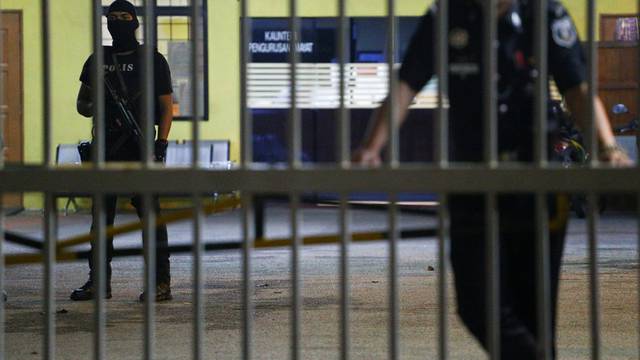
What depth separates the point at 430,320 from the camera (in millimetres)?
8703

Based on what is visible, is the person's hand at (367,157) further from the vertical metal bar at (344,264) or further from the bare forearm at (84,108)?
the bare forearm at (84,108)

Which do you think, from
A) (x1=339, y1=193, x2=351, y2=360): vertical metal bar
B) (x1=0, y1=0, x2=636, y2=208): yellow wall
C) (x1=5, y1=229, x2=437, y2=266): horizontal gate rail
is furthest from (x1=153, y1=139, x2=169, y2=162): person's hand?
(x1=0, y1=0, x2=636, y2=208): yellow wall

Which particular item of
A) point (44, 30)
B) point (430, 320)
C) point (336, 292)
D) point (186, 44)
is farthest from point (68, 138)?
point (44, 30)

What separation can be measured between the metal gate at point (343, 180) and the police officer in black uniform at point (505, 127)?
90 millimetres

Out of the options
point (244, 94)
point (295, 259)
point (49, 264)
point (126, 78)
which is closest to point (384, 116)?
point (244, 94)

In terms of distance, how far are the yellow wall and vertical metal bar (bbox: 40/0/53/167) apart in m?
15.7

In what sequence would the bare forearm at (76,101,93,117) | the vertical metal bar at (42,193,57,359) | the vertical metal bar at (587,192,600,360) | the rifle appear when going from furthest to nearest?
the rifle < the bare forearm at (76,101,93,117) < the vertical metal bar at (42,193,57,359) < the vertical metal bar at (587,192,600,360)

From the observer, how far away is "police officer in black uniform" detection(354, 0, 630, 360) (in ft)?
15.3

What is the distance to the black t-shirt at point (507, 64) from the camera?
4699 millimetres

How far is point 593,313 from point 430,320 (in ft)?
13.9

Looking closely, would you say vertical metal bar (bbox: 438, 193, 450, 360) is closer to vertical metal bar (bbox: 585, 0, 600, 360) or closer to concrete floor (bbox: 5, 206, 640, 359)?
vertical metal bar (bbox: 585, 0, 600, 360)

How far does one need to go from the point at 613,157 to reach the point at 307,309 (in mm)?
4890

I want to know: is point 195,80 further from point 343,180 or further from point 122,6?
point 122,6

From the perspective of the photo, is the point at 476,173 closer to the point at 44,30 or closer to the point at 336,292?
the point at 44,30
